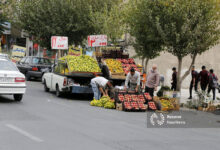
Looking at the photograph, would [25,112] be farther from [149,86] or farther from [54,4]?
[54,4]

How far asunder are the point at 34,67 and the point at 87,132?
18.9 metres

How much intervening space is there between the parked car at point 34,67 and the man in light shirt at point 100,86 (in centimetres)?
1097

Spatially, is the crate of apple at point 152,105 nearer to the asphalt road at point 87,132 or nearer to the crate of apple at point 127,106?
the crate of apple at point 127,106

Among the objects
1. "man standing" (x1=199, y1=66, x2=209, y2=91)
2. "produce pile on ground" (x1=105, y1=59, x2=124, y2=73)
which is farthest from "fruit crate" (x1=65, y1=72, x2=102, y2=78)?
"man standing" (x1=199, y1=66, x2=209, y2=91)

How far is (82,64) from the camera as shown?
1791 centimetres

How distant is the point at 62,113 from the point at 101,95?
4.41 metres

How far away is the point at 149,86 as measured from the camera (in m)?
16.1

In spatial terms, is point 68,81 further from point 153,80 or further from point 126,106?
point 126,106

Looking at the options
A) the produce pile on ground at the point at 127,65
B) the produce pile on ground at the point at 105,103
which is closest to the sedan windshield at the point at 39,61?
the produce pile on ground at the point at 127,65

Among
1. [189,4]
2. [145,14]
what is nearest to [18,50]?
[145,14]

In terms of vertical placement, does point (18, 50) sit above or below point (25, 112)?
above

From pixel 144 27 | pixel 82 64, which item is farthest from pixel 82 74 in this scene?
pixel 144 27

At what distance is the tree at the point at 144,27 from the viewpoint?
18.4m

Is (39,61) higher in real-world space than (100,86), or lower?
higher
